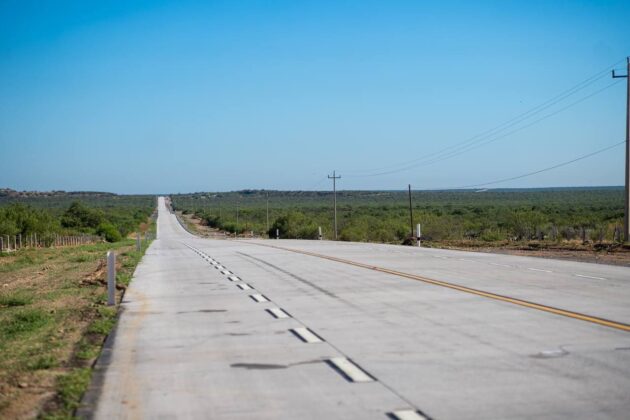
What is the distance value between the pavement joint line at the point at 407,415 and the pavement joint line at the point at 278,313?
5948 millimetres

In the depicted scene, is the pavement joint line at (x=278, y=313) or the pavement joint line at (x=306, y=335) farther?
the pavement joint line at (x=278, y=313)

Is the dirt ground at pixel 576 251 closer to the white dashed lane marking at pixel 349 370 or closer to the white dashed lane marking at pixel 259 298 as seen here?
the white dashed lane marking at pixel 259 298

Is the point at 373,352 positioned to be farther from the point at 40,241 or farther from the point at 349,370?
the point at 40,241

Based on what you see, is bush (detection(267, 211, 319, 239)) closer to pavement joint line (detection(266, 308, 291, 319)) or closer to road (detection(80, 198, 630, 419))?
road (detection(80, 198, 630, 419))

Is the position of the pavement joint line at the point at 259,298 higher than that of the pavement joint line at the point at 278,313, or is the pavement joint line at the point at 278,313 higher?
the pavement joint line at the point at 278,313

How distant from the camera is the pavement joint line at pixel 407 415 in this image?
5973 millimetres

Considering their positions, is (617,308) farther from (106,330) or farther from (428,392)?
(106,330)

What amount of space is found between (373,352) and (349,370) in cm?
101

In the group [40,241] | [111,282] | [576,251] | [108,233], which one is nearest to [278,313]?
[111,282]

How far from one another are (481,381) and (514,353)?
4.83 ft

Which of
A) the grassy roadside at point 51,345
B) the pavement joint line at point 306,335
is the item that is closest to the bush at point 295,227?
the grassy roadside at point 51,345

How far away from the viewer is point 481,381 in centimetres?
719

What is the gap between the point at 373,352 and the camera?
28.7 ft

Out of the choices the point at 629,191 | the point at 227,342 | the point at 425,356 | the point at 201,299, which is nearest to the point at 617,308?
the point at 425,356
